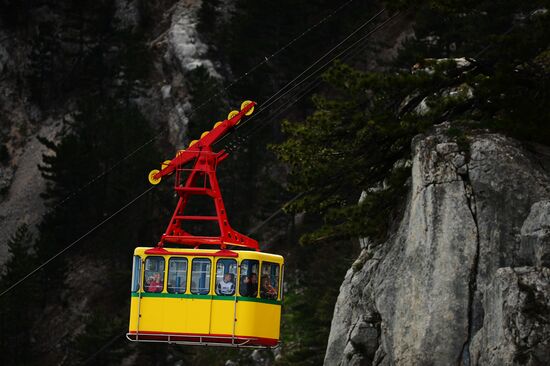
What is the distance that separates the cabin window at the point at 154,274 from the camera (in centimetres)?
3095

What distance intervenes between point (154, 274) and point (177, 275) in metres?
0.73

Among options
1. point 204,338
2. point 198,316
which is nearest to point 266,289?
point 198,316

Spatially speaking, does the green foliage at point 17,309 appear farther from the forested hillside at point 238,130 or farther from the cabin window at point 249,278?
the cabin window at point 249,278

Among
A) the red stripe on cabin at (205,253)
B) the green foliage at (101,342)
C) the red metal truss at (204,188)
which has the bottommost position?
the green foliage at (101,342)

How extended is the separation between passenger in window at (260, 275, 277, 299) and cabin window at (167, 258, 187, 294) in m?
2.11

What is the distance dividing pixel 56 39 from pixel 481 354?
81386mm

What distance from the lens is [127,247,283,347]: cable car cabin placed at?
30469 millimetres

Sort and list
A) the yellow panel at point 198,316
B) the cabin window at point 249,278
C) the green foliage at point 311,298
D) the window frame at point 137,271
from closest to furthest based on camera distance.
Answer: the cabin window at point 249,278
the yellow panel at point 198,316
the window frame at point 137,271
the green foliage at point 311,298

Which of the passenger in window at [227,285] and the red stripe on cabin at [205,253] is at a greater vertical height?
the red stripe on cabin at [205,253]

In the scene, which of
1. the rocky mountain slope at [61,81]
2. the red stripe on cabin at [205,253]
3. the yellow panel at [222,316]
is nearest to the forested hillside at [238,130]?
the rocky mountain slope at [61,81]

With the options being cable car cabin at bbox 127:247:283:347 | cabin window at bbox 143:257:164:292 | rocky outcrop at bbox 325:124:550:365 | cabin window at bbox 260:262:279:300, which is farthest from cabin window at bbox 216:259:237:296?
rocky outcrop at bbox 325:124:550:365

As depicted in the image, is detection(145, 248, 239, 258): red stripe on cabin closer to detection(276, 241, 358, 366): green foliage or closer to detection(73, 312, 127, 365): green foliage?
detection(276, 241, 358, 366): green foliage

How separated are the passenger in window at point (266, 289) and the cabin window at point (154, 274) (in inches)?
108

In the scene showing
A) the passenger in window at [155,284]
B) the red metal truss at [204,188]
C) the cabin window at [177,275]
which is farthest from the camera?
the red metal truss at [204,188]
